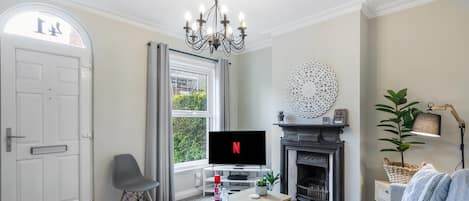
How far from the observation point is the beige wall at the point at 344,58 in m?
2.97

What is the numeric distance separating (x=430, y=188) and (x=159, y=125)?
9.90 ft

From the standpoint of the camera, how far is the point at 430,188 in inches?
67.7

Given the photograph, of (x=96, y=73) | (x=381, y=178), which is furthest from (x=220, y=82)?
(x=381, y=178)

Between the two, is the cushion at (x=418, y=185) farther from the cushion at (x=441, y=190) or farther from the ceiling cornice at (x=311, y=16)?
the ceiling cornice at (x=311, y=16)

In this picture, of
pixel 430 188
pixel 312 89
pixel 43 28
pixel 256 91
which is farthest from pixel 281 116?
pixel 43 28

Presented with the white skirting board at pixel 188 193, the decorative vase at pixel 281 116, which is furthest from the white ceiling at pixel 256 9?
the white skirting board at pixel 188 193

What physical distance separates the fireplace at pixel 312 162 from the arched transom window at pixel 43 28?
112 inches

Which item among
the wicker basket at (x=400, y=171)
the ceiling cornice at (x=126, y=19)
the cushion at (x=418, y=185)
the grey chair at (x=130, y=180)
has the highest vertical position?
the ceiling cornice at (x=126, y=19)

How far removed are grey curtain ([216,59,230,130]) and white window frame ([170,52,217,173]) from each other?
0.13 metres

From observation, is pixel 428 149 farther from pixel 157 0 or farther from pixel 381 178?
pixel 157 0

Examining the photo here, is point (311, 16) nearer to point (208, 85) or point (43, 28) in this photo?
point (208, 85)

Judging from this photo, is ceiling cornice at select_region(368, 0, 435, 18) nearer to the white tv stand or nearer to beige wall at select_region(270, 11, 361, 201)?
beige wall at select_region(270, 11, 361, 201)

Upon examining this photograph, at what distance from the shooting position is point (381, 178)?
3.03 metres

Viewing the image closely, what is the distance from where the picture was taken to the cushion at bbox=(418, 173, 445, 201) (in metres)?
1.70
